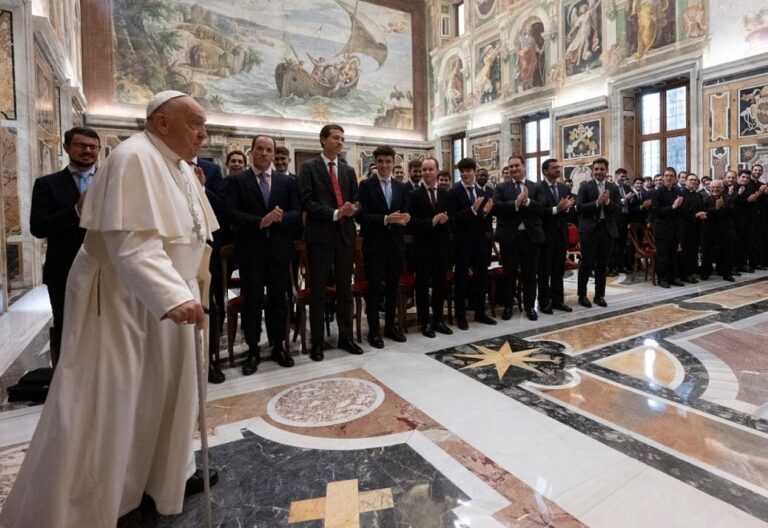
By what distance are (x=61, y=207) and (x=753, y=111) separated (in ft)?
39.6

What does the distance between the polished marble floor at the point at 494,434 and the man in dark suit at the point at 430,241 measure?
0.46m

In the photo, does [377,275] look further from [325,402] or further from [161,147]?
[161,147]

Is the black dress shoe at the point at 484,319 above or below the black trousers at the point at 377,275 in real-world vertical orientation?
below

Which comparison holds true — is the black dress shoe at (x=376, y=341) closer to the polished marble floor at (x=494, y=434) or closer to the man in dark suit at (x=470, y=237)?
the polished marble floor at (x=494, y=434)

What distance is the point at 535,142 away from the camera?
15.3 metres

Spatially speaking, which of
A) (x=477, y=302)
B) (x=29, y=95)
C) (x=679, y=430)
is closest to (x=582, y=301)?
(x=477, y=302)


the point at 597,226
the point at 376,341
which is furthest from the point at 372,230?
the point at 597,226

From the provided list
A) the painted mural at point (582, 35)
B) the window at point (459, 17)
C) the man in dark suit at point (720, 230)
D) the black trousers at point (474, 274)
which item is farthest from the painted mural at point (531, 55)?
the black trousers at point (474, 274)

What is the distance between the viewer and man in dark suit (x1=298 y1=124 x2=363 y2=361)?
13.3ft

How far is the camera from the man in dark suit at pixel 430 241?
Result: 480cm

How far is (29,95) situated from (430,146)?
14791 mm

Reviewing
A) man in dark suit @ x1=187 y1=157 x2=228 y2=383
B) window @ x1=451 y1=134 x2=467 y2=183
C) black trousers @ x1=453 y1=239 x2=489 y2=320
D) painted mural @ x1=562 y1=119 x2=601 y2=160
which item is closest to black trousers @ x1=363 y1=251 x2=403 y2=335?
black trousers @ x1=453 y1=239 x2=489 y2=320

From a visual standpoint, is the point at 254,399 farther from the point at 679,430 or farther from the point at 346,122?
the point at 346,122

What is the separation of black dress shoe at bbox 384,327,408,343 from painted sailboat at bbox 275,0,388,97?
47.7 feet
